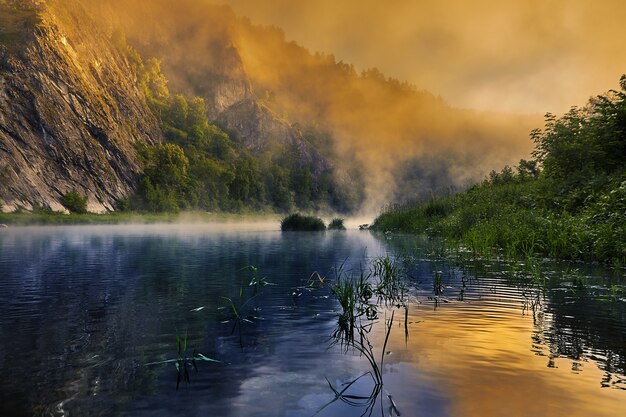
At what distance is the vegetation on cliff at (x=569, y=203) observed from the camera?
21391 millimetres

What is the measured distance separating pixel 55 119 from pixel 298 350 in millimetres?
133095

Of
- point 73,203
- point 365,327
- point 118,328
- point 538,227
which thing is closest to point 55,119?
point 73,203

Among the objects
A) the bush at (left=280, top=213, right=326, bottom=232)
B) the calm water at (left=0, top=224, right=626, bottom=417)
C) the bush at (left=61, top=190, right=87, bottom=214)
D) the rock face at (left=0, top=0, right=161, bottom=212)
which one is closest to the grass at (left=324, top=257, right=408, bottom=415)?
the calm water at (left=0, top=224, right=626, bottom=417)

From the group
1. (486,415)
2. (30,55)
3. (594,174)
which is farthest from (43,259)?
(30,55)

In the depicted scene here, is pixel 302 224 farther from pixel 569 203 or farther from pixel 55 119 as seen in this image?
pixel 55 119

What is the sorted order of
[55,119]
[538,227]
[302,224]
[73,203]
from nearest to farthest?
[538,227] → [302,224] → [73,203] → [55,119]

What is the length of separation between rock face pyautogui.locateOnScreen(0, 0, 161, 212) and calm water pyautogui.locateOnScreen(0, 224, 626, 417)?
96.2 metres

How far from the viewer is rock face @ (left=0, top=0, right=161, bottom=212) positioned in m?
107

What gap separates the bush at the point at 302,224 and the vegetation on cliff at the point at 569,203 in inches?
1054

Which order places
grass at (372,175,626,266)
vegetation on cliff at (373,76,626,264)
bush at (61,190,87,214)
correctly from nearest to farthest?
grass at (372,175,626,266) → vegetation on cliff at (373,76,626,264) → bush at (61,190,87,214)

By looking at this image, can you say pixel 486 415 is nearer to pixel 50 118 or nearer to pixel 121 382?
pixel 121 382

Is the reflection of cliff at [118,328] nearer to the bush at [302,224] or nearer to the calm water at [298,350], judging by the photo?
the calm water at [298,350]

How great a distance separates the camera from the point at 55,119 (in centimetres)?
12238

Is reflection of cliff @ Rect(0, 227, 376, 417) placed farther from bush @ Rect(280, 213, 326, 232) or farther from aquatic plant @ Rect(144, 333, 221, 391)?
bush @ Rect(280, 213, 326, 232)
